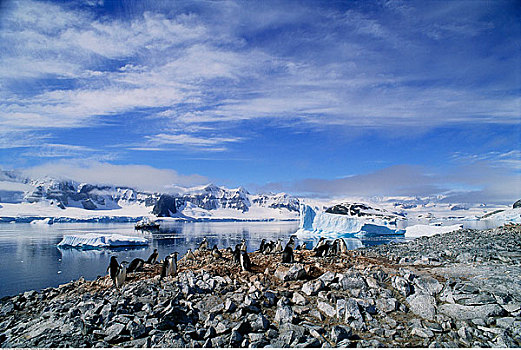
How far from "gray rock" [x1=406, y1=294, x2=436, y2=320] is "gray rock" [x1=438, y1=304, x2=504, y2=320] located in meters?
0.16

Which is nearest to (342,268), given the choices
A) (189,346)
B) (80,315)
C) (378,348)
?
(378,348)

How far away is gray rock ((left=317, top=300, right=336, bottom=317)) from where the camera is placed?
6276mm

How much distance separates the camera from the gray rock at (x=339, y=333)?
5410mm

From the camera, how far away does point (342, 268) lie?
8.80 metres

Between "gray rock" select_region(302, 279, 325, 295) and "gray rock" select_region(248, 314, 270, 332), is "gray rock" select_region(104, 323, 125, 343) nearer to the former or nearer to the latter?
"gray rock" select_region(248, 314, 270, 332)

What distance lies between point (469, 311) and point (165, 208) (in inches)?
6321

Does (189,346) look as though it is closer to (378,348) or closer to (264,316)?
(264,316)

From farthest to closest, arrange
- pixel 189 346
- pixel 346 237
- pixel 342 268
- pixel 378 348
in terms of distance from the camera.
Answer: pixel 346 237
pixel 342 268
pixel 189 346
pixel 378 348

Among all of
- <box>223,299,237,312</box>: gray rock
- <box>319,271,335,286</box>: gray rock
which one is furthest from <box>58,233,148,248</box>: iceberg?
<box>319,271,335,286</box>: gray rock

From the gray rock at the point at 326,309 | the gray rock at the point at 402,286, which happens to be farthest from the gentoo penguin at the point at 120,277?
the gray rock at the point at 402,286

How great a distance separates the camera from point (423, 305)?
6230 millimetres

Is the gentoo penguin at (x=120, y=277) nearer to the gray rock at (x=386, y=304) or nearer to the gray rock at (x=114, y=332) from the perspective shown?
the gray rock at (x=114, y=332)

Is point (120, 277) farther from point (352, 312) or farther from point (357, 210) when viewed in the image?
point (357, 210)

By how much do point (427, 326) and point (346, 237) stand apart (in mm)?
45061
